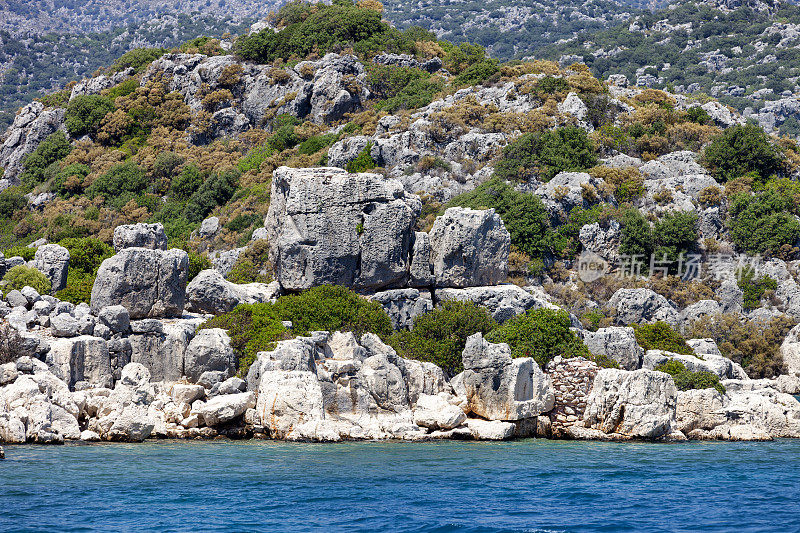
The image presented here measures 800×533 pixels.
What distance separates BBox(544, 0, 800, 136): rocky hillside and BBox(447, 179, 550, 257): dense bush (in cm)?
5971

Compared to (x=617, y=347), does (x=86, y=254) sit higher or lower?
higher

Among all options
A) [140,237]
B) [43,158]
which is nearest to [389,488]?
[140,237]

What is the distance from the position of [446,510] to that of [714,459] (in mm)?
12116

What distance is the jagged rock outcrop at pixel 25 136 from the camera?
81.5 metres

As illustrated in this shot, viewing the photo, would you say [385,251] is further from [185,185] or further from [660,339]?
[185,185]

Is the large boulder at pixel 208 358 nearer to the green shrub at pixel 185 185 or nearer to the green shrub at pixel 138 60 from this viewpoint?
the green shrub at pixel 185 185

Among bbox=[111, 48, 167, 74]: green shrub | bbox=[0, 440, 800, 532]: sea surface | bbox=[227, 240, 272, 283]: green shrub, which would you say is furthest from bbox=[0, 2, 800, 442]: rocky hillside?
bbox=[0, 440, 800, 532]: sea surface

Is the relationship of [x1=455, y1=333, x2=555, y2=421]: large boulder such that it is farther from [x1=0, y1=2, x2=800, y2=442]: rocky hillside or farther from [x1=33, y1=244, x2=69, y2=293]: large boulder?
[x1=33, y1=244, x2=69, y2=293]: large boulder

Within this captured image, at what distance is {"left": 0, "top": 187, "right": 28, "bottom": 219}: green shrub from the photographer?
241 ft

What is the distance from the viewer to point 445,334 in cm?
3697

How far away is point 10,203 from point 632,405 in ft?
199

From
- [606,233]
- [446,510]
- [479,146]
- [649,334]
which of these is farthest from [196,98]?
[446,510]

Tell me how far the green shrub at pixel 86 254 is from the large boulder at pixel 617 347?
24202 millimetres

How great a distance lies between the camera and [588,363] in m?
34.1
